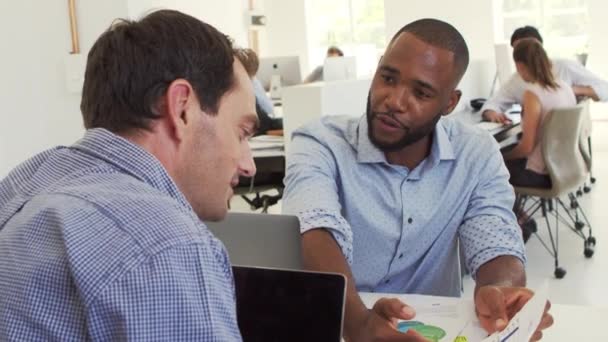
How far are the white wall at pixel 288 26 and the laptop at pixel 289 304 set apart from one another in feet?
30.4

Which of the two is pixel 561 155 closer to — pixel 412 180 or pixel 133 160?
pixel 412 180

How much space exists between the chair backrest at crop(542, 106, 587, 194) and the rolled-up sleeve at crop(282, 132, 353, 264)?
2.38 meters

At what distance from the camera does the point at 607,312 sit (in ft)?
4.27

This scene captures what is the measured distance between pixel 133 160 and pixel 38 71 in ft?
5.90

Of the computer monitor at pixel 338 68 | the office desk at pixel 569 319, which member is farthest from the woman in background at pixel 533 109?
the office desk at pixel 569 319

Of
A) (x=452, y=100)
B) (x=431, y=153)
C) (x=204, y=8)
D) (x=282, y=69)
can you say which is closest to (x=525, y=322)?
(x=431, y=153)

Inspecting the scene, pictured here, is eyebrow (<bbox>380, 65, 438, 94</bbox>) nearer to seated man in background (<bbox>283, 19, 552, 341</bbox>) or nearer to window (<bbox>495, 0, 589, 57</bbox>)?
seated man in background (<bbox>283, 19, 552, 341</bbox>)

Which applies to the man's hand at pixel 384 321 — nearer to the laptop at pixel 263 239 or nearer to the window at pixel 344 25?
the laptop at pixel 263 239

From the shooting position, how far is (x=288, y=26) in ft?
33.4

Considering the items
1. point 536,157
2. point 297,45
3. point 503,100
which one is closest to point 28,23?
point 536,157

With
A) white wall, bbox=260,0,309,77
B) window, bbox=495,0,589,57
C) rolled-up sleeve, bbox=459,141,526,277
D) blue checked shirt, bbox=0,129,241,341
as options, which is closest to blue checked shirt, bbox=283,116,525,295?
rolled-up sleeve, bbox=459,141,526,277

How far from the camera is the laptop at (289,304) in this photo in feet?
3.00

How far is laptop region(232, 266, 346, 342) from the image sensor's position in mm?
914

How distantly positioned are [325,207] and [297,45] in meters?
8.91
